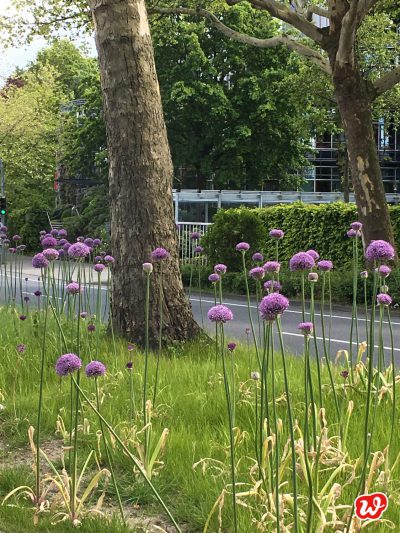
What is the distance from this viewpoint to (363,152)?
1462 centimetres

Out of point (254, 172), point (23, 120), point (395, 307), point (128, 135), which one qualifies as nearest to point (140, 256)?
point (128, 135)

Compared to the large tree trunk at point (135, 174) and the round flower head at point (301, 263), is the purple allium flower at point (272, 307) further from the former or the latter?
the large tree trunk at point (135, 174)

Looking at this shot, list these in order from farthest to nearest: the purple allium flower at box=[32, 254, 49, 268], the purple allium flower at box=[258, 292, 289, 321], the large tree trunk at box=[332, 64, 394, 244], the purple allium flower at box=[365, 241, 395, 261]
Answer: the large tree trunk at box=[332, 64, 394, 244] → the purple allium flower at box=[32, 254, 49, 268] → the purple allium flower at box=[365, 241, 395, 261] → the purple allium flower at box=[258, 292, 289, 321]

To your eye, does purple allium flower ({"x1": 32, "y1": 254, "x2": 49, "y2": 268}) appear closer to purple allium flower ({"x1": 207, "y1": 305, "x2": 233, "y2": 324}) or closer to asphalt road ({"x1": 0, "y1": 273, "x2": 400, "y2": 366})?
purple allium flower ({"x1": 207, "y1": 305, "x2": 233, "y2": 324})

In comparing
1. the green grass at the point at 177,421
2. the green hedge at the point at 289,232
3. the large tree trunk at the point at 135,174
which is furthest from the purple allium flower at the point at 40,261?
the green hedge at the point at 289,232

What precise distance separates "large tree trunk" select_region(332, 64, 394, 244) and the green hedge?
3196mm

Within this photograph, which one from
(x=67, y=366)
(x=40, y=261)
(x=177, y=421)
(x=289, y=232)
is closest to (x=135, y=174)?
(x=177, y=421)

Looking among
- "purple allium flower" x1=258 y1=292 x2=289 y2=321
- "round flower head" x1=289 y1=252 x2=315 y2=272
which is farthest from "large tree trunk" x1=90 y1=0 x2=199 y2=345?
"purple allium flower" x1=258 y1=292 x2=289 y2=321

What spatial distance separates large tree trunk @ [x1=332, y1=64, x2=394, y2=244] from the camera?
47.6 ft

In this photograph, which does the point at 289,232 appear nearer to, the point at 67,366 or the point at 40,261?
the point at 40,261

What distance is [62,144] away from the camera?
1786 inches

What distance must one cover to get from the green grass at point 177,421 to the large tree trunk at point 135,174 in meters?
0.42

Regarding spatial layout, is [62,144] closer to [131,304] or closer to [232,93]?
[232,93]

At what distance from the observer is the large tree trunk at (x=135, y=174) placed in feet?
20.9
